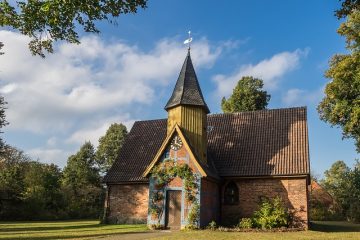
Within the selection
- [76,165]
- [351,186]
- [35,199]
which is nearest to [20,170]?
[35,199]

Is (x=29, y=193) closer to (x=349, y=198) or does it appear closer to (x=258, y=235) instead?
(x=258, y=235)

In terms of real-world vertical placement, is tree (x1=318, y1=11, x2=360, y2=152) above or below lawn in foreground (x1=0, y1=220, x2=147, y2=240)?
above

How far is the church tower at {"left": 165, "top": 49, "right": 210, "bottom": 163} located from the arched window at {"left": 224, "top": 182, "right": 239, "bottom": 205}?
263 cm

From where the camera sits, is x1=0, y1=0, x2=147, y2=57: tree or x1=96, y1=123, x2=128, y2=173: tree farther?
x1=96, y1=123, x2=128, y2=173: tree

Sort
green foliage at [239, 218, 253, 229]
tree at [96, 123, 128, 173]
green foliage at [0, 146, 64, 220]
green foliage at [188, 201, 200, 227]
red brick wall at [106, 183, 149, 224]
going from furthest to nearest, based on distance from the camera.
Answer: tree at [96, 123, 128, 173] < green foliage at [0, 146, 64, 220] < red brick wall at [106, 183, 149, 224] < green foliage at [239, 218, 253, 229] < green foliage at [188, 201, 200, 227]

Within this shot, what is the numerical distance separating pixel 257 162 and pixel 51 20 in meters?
16.4

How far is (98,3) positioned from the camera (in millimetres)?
12180

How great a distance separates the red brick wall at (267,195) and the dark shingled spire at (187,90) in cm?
591

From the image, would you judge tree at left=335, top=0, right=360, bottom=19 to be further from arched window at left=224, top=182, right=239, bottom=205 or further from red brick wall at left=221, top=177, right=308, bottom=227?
arched window at left=224, top=182, right=239, bottom=205

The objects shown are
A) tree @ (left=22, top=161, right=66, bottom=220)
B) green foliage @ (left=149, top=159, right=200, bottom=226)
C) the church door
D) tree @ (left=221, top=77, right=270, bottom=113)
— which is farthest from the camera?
tree @ (left=221, top=77, right=270, bottom=113)

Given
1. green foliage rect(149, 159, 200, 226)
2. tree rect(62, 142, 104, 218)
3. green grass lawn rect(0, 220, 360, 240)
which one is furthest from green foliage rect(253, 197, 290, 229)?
tree rect(62, 142, 104, 218)

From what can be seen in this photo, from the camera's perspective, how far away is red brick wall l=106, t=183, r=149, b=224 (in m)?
25.2

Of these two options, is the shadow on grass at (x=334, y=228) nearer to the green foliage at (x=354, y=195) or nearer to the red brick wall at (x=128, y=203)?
the green foliage at (x=354, y=195)

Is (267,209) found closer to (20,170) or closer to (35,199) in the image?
(35,199)
